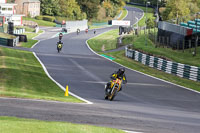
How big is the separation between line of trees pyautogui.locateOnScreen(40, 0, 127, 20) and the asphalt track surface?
10510 cm

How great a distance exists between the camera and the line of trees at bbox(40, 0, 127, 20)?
140875mm

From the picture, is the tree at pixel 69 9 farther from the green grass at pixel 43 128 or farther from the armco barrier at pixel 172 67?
the green grass at pixel 43 128

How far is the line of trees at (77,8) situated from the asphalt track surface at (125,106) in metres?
105

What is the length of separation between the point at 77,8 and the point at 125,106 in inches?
5228

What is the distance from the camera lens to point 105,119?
14062 millimetres

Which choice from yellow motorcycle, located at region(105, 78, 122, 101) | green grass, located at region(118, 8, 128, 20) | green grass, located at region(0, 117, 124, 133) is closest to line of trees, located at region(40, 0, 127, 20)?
green grass, located at region(118, 8, 128, 20)

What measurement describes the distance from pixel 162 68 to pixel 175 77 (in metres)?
4.27

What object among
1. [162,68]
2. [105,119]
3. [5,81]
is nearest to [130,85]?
[5,81]

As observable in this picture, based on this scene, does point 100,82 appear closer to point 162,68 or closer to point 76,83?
point 76,83

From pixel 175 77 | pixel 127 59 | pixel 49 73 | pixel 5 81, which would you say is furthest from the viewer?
pixel 127 59

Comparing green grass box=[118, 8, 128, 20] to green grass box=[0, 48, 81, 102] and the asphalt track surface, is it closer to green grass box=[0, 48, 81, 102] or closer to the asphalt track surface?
the asphalt track surface

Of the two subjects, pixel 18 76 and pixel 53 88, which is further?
pixel 18 76

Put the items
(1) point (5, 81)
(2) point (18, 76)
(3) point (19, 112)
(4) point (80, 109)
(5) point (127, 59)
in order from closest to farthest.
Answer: (3) point (19, 112)
(4) point (80, 109)
(1) point (5, 81)
(2) point (18, 76)
(5) point (127, 59)

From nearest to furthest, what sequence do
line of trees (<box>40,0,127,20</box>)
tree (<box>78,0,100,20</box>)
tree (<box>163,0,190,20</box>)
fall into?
tree (<box>163,0,190,20</box>), line of trees (<box>40,0,127,20</box>), tree (<box>78,0,100,20</box>)
